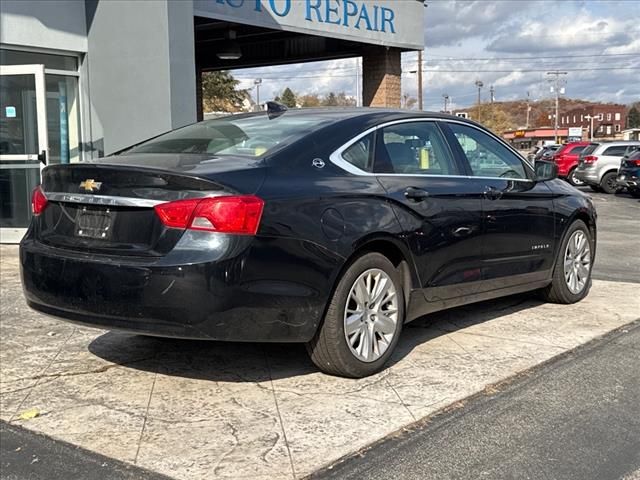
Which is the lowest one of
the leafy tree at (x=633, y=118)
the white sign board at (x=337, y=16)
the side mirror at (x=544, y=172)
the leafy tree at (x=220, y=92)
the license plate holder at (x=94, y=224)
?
the license plate holder at (x=94, y=224)

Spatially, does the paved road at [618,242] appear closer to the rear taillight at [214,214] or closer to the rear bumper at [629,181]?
the rear bumper at [629,181]

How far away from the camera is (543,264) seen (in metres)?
5.95

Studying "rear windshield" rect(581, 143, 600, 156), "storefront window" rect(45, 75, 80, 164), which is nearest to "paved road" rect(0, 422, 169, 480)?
"storefront window" rect(45, 75, 80, 164)

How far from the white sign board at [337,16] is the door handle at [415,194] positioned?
289 inches

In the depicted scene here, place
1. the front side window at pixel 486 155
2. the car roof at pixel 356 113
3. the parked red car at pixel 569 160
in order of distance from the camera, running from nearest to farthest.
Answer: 1. the car roof at pixel 356 113
2. the front side window at pixel 486 155
3. the parked red car at pixel 569 160

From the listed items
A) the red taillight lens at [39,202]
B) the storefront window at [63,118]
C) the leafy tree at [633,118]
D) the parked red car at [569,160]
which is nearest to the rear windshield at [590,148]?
the parked red car at [569,160]

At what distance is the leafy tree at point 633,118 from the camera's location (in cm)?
14188

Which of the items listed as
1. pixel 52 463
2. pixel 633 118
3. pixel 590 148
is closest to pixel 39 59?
pixel 52 463

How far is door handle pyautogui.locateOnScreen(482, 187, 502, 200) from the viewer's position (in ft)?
17.4

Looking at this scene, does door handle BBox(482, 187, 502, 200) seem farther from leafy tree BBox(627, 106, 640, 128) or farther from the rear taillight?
leafy tree BBox(627, 106, 640, 128)

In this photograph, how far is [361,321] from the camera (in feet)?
14.3

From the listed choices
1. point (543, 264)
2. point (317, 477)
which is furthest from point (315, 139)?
point (543, 264)

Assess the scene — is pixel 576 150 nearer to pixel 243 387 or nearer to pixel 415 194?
pixel 415 194

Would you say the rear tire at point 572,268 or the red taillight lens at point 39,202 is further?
the rear tire at point 572,268
